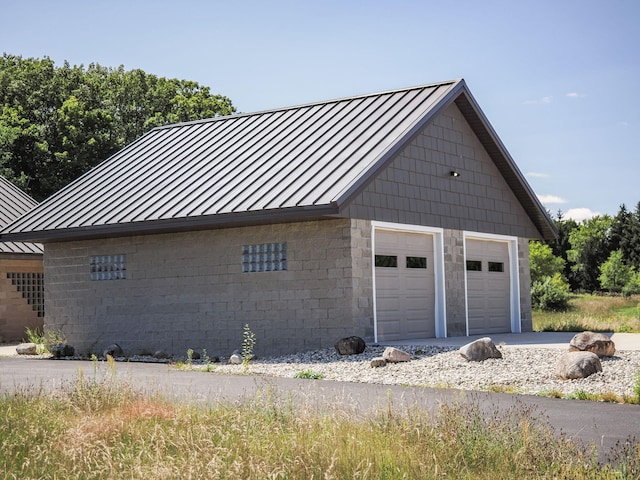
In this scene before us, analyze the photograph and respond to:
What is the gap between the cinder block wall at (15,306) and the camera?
29.5 metres

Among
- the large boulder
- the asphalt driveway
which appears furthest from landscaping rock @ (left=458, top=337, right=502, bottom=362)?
the asphalt driveway

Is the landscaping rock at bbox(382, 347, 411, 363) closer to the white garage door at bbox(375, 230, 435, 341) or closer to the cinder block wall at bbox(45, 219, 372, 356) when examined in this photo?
the cinder block wall at bbox(45, 219, 372, 356)

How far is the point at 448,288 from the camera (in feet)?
74.2

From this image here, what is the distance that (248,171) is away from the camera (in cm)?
2181

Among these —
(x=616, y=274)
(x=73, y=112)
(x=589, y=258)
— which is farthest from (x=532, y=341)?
(x=589, y=258)

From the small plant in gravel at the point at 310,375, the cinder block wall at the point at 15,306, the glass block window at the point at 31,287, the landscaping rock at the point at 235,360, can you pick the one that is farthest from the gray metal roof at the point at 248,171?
the glass block window at the point at 31,287

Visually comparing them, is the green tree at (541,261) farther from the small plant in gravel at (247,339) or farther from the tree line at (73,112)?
the small plant in gravel at (247,339)

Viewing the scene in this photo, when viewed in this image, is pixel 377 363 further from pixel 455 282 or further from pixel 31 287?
pixel 31 287

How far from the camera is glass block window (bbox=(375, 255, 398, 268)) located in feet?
67.6

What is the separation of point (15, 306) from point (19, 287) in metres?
0.65

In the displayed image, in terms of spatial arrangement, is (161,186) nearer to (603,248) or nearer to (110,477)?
(110,477)

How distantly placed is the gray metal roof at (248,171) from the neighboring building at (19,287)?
4.67 m

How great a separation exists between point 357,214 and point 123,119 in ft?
115

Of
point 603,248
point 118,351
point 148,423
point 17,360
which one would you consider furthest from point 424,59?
point 603,248
